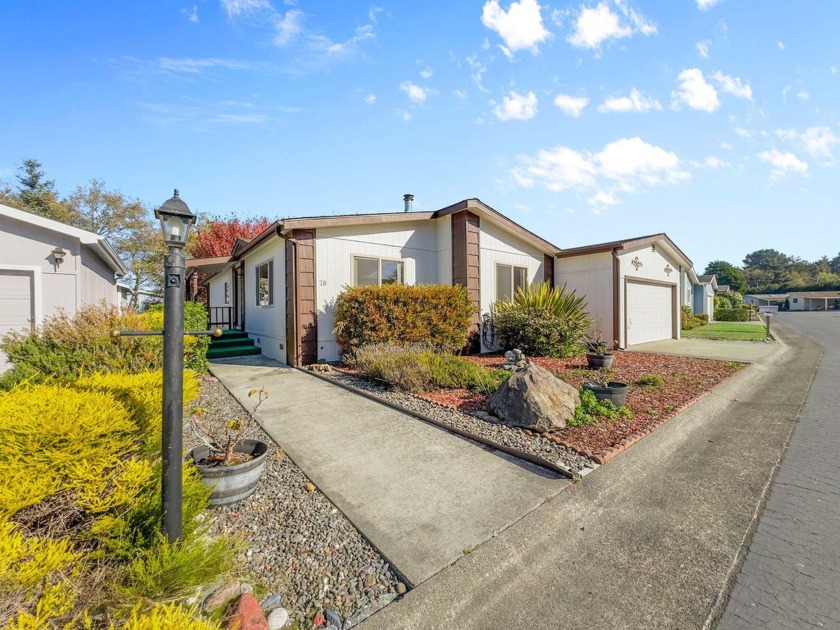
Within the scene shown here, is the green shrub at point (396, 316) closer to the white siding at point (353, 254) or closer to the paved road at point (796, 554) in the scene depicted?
the white siding at point (353, 254)

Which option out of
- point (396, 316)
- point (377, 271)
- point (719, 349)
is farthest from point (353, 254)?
point (719, 349)

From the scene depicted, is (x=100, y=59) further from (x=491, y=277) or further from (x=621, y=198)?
(x=621, y=198)

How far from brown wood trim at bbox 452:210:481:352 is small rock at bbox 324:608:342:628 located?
8651mm

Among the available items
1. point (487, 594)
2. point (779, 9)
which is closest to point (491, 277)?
point (779, 9)

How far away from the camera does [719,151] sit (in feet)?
28.7

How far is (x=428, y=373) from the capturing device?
21.8 ft

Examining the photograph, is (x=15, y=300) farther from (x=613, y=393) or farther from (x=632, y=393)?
(x=632, y=393)

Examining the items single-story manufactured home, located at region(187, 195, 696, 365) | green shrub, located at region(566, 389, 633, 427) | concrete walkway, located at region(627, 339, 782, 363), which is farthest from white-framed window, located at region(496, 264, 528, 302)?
green shrub, located at region(566, 389, 633, 427)

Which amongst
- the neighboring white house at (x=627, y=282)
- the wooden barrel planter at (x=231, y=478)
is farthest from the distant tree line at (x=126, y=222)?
the wooden barrel planter at (x=231, y=478)

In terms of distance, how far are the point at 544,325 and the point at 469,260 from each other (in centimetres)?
276

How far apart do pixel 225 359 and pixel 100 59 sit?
7224 mm

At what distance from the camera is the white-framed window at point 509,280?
1155 centimetres

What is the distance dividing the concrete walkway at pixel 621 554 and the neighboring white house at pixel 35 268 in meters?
8.79

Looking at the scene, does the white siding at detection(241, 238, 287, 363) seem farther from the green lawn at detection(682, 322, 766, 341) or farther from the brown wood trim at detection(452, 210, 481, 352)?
the green lawn at detection(682, 322, 766, 341)
